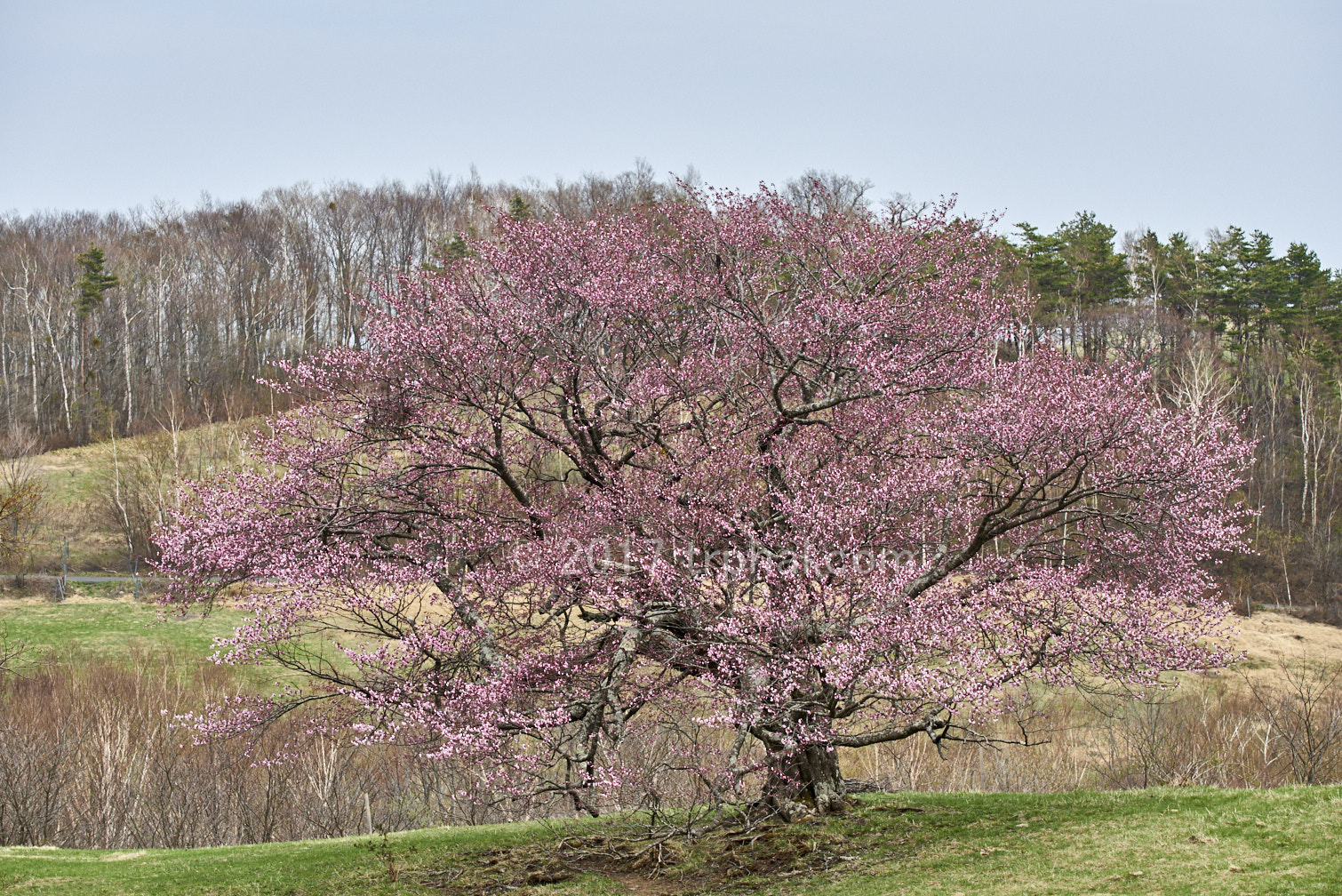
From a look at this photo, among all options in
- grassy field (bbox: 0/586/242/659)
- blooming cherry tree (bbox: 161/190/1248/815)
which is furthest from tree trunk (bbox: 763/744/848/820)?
grassy field (bbox: 0/586/242/659)

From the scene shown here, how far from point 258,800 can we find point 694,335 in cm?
1128

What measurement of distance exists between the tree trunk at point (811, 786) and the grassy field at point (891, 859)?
30cm

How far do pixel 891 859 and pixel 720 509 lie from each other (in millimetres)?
3518

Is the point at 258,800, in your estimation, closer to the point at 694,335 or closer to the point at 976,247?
the point at 694,335

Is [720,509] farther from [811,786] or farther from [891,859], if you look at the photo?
[891,859]

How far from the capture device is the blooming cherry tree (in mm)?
9367

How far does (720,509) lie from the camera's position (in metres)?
10.5

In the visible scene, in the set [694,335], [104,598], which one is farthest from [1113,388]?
[104,598]

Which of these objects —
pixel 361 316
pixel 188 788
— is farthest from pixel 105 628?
pixel 361 316

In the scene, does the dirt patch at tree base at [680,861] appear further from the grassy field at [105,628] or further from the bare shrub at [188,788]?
the grassy field at [105,628]

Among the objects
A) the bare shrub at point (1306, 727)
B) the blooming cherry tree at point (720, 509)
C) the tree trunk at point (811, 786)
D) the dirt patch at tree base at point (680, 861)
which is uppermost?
the blooming cherry tree at point (720, 509)

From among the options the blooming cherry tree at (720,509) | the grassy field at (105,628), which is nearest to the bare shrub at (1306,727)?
the blooming cherry tree at (720,509)

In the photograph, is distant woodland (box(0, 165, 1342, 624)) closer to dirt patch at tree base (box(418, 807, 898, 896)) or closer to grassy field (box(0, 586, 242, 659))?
grassy field (box(0, 586, 242, 659))

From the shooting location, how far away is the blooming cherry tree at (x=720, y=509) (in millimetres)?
9367
